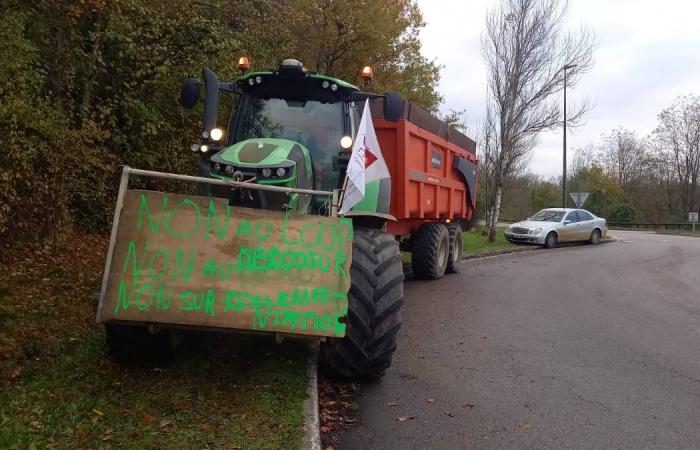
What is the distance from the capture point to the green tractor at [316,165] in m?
4.51

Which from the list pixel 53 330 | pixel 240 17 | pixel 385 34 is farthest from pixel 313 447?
pixel 385 34

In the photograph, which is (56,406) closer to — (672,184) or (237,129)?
(237,129)

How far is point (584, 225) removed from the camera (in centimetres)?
2275

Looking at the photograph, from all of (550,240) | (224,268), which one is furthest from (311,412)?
(550,240)

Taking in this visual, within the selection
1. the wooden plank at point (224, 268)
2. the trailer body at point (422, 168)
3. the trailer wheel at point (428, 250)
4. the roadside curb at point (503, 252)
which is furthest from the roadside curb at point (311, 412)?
the roadside curb at point (503, 252)

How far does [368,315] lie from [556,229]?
18.4m

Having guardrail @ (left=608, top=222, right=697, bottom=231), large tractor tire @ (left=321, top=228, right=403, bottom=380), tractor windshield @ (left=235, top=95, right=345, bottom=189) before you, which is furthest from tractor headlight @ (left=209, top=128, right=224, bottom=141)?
guardrail @ (left=608, top=222, right=697, bottom=231)

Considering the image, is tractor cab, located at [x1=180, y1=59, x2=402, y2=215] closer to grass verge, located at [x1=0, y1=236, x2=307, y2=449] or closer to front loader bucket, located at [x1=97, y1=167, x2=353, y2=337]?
front loader bucket, located at [x1=97, y1=167, x2=353, y2=337]

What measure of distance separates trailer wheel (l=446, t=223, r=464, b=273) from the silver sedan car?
886 cm

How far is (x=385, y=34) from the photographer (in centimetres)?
1953

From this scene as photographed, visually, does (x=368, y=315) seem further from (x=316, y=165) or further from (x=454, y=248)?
(x=454, y=248)

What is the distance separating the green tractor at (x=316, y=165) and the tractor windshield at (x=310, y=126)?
10 millimetres

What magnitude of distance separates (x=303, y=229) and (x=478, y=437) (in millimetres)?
1929

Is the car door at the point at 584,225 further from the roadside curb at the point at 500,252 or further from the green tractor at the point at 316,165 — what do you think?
the green tractor at the point at 316,165
